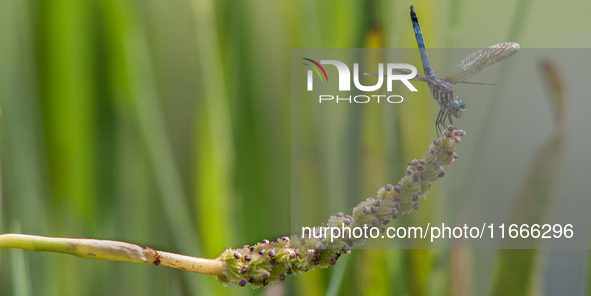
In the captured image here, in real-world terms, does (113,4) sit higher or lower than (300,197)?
higher

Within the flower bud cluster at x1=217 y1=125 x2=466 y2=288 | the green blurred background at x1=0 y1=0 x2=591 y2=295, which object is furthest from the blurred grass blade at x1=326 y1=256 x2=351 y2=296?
the flower bud cluster at x1=217 y1=125 x2=466 y2=288

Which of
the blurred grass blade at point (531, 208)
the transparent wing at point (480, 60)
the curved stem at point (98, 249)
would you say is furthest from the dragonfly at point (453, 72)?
the curved stem at point (98, 249)

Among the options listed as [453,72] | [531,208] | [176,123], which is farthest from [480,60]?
[176,123]

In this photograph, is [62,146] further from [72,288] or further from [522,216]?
[522,216]

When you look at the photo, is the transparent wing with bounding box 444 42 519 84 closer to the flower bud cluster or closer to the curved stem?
the flower bud cluster

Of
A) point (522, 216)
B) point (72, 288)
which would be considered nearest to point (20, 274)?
point (72, 288)
